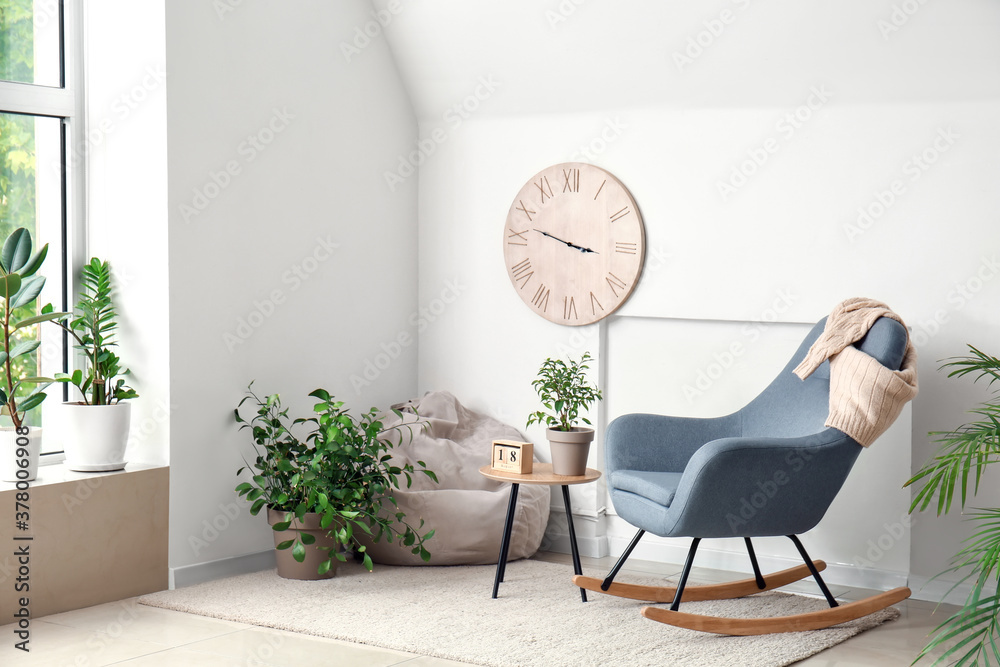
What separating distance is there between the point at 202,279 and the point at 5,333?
2.18ft

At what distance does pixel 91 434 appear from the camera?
335cm

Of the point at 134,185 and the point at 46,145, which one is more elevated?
the point at 46,145

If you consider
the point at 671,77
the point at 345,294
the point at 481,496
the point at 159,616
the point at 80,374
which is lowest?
the point at 159,616

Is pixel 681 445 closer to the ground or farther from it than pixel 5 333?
closer to the ground

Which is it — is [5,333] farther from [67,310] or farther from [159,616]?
[159,616]

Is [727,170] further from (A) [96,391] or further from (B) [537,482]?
(A) [96,391]

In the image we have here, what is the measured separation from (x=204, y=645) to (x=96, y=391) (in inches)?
38.1

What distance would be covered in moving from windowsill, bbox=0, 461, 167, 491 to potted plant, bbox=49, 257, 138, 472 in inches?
0.9

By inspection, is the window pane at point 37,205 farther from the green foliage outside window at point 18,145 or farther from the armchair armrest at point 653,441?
the armchair armrest at point 653,441

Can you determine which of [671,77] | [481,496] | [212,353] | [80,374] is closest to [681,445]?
[481,496]

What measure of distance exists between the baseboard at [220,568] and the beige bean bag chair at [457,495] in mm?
397

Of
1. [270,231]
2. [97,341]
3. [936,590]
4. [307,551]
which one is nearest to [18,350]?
[97,341]

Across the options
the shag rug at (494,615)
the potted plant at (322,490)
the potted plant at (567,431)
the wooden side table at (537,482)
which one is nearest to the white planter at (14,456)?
the shag rug at (494,615)

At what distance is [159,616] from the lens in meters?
3.21
